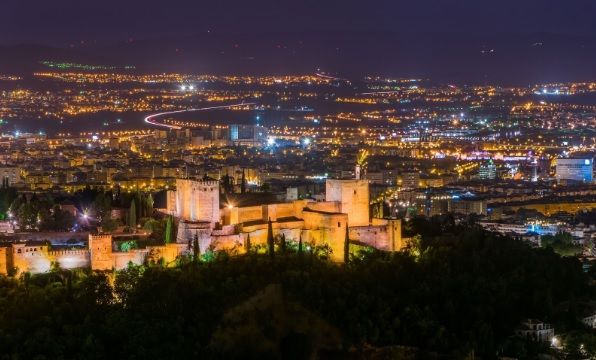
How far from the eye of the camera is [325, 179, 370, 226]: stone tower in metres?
24.5

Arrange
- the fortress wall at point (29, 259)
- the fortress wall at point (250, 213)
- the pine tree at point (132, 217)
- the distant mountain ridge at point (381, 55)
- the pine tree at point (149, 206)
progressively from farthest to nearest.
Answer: the distant mountain ridge at point (381, 55), the pine tree at point (149, 206), the pine tree at point (132, 217), the fortress wall at point (250, 213), the fortress wall at point (29, 259)

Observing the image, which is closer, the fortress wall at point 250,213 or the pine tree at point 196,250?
the pine tree at point 196,250

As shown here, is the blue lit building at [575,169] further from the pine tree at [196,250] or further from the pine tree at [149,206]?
the pine tree at [196,250]

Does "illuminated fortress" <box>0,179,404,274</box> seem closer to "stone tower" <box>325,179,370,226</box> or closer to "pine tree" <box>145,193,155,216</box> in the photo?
"stone tower" <box>325,179,370,226</box>

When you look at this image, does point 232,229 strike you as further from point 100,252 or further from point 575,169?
point 575,169

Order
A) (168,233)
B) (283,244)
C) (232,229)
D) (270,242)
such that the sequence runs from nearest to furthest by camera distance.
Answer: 1. (270,242)
2. (168,233)
3. (283,244)
4. (232,229)

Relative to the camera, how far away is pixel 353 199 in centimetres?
2455

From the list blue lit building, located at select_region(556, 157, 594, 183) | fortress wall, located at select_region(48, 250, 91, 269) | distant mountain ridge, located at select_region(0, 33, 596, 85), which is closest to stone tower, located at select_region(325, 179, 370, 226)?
fortress wall, located at select_region(48, 250, 91, 269)

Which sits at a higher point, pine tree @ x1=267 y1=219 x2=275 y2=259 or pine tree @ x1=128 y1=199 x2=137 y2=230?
pine tree @ x1=128 y1=199 x2=137 y2=230

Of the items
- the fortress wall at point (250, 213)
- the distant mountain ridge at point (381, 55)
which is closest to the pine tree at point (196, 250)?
the fortress wall at point (250, 213)

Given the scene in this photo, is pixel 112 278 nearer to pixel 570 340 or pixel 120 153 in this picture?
pixel 570 340

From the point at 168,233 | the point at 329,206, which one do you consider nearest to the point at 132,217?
the point at 168,233

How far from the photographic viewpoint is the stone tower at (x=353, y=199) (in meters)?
24.5

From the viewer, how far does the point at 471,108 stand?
334 ft
